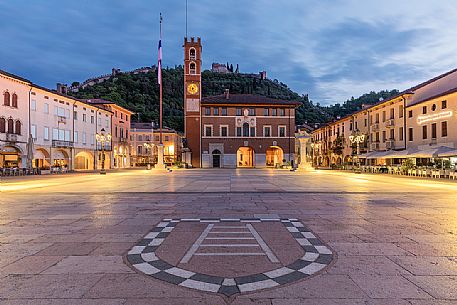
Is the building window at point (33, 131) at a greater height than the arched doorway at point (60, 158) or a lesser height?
greater

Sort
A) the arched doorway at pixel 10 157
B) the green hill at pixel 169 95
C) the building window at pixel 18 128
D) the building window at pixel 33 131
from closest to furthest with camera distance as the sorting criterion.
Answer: the arched doorway at pixel 10 157 < the building window at pixel 18 128 < the building window at pixel 33 131 < the green hill at pixel 169 95

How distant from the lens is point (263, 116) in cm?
5938

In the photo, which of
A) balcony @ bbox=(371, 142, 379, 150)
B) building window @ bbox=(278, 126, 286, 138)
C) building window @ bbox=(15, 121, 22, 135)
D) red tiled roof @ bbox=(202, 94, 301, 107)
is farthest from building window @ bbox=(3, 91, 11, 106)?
balcony @ bbox=(371, 142, 379, 150)

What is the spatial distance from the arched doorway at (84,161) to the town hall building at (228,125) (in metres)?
16.7

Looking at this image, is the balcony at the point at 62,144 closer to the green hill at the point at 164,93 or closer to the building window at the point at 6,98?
the building window at the point at 6,98

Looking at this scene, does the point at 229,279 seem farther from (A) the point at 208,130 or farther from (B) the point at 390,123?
(A) the point at 208,130

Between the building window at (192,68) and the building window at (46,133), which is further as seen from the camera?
A: the building window at (192,68)

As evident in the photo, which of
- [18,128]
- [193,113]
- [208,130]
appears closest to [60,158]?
[18,128]

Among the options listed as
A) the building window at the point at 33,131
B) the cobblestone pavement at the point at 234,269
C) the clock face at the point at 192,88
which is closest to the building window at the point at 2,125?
the building window at the point at 33,131

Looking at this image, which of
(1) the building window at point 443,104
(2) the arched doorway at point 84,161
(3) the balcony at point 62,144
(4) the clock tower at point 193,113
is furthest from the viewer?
(4) the clock tower at point 193,113

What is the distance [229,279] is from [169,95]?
124003mm

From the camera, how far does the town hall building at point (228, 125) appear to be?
58.5m

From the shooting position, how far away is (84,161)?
54.9 m

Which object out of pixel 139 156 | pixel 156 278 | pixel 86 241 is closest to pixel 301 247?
pixel 156 278
